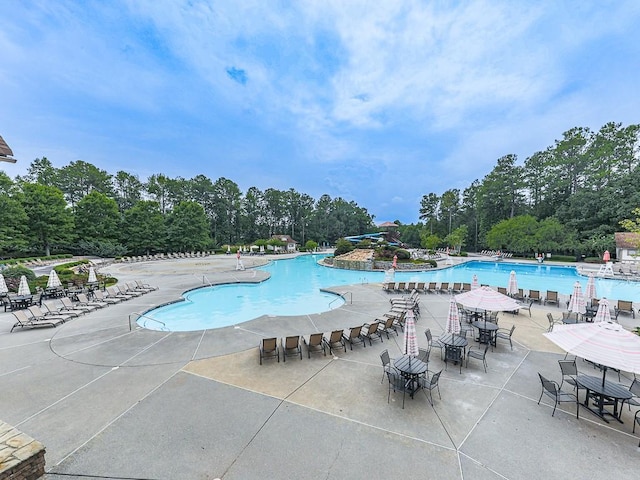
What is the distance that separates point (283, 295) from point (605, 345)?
14616mm

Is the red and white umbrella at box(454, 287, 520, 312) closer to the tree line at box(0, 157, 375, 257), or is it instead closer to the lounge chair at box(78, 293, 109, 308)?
the lounge chair at box(78, 293, 109, 308)

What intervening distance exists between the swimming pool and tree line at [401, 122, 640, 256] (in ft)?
34.1

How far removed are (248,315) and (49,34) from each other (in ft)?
65.8

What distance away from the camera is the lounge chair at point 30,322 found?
9.40 meters

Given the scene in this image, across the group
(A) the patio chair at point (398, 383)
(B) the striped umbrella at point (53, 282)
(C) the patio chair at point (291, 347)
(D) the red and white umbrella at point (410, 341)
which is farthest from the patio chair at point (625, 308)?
(B) the striped umbrella at point (53, 282)

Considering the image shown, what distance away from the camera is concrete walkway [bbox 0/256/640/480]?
375 centimetres

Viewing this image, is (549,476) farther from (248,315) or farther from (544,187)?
(544,187)

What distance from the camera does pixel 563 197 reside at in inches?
1672

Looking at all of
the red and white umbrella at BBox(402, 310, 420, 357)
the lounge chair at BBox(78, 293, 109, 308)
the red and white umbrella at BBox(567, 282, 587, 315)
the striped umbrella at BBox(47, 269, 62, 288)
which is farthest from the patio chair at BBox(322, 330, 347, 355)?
the striped umbrella at BBox(47, 269, 62, 288)

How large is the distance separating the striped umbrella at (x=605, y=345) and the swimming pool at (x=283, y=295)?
385 inches

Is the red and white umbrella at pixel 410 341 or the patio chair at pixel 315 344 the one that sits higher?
the red and white umbrella at pixel 410 341

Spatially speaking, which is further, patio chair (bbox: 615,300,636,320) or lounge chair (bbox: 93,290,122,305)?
lounge chair (bbox: 93,290,122,305)

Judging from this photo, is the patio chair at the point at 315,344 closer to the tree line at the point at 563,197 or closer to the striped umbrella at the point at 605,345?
the striped umbrella at the point at 605,345

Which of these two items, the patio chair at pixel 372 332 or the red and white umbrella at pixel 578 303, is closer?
the patio chair at pixel 372 332
